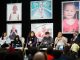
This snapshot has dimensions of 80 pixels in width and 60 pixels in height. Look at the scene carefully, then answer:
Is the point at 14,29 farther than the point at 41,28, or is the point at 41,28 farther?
the point at 14,29

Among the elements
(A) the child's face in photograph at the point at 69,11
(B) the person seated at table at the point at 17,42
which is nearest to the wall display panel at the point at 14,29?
(B) the person seated at table at the point at 17,42

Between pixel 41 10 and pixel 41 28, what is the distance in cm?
84

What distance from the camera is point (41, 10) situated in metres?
12.3

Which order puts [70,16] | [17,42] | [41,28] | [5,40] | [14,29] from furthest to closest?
[14,29], [41,28], [70,16], [5,40], [17,42]

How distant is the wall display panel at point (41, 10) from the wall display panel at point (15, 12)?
586 millimetres

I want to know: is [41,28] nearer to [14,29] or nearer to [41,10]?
[41,10]

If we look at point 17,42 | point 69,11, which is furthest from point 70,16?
point 17,42

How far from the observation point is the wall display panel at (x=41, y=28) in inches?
474

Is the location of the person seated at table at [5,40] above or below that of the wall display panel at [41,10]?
below

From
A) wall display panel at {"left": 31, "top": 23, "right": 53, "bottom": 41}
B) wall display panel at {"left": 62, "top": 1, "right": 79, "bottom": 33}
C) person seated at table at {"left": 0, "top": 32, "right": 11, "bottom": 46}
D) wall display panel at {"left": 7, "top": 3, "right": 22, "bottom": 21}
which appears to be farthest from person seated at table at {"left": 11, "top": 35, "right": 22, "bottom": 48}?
wall display panel at {"left": 62, "top": 1, "right": 79, "bottom": 33}

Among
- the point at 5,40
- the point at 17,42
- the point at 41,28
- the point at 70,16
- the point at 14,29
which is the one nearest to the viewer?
the point at 17,42

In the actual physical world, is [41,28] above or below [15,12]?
below

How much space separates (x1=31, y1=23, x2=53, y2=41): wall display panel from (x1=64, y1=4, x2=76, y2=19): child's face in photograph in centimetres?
85

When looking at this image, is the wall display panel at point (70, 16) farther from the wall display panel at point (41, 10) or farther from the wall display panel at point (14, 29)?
the wall display panel at point (14, 29)
